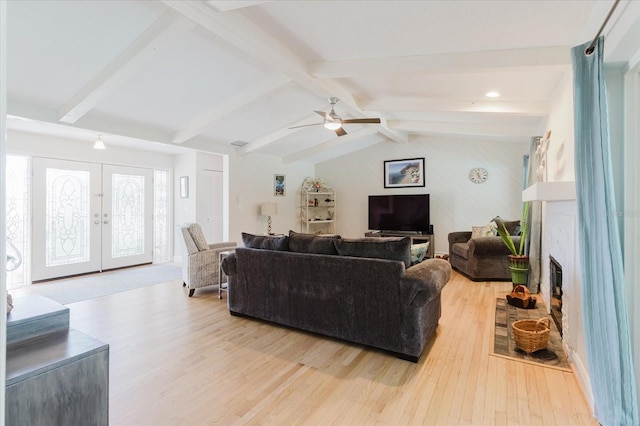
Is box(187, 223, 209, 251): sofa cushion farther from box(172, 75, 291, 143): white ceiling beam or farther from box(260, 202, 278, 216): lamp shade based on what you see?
box(260, 202, 278, 216): lamp shade

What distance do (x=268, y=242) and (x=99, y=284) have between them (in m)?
3.41

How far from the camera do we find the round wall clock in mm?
6450

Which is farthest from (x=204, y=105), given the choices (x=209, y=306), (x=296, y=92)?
(x=209, y=306)

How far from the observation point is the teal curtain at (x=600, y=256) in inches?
64.3

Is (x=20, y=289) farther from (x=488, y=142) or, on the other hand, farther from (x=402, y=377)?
(x=488, y=142)

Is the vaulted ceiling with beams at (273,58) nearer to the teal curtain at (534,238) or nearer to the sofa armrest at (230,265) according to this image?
the teal curtain at (534,238)

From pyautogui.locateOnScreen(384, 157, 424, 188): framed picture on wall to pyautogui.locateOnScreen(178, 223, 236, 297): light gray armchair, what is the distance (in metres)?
4.30

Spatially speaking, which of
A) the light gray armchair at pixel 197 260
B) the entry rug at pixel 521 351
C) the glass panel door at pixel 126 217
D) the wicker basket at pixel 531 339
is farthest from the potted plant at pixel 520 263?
the glass panel door at pixel 126 217

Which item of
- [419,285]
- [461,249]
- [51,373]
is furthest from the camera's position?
[461,249]

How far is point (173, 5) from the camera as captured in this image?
219cm

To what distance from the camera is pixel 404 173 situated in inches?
286

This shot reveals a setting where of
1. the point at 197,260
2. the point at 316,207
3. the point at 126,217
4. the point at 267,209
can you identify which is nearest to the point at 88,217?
the point at 126,217

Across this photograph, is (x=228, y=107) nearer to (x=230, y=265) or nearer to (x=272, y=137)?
(x=272, y=137)

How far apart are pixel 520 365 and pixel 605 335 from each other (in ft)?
3.18
